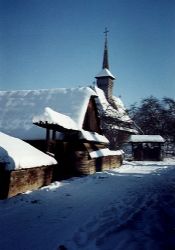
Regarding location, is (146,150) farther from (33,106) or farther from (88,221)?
(88,221)

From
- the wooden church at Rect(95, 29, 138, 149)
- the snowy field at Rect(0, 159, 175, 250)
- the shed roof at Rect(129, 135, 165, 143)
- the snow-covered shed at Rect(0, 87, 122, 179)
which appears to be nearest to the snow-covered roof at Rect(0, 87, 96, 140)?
the snow-covered shed at Rect(0, 87, 122, 179)

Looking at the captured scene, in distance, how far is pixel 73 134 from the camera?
1786 centimetres

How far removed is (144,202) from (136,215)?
1.88m

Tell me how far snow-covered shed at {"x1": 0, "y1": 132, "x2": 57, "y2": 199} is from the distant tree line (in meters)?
39.7

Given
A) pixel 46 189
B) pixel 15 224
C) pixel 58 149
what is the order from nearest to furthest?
pixel 15 224 → pixel 46 189 → pixel 58 149

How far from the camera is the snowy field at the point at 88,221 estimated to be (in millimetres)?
5445

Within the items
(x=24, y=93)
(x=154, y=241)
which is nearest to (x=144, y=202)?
(x=154, y=241)

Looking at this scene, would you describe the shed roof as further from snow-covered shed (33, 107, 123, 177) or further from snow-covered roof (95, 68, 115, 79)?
snow-covered roof (95, 68, 115, 79)

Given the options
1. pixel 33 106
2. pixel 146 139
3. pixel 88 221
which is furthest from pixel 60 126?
pixel 146 139

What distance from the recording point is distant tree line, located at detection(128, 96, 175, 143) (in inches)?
2003

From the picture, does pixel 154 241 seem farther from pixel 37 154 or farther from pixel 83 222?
pixel 37 154

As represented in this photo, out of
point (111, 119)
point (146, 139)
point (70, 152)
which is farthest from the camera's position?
point (111, 119)

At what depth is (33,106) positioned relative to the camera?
19781 mm

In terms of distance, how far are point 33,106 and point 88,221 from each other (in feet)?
45.4
